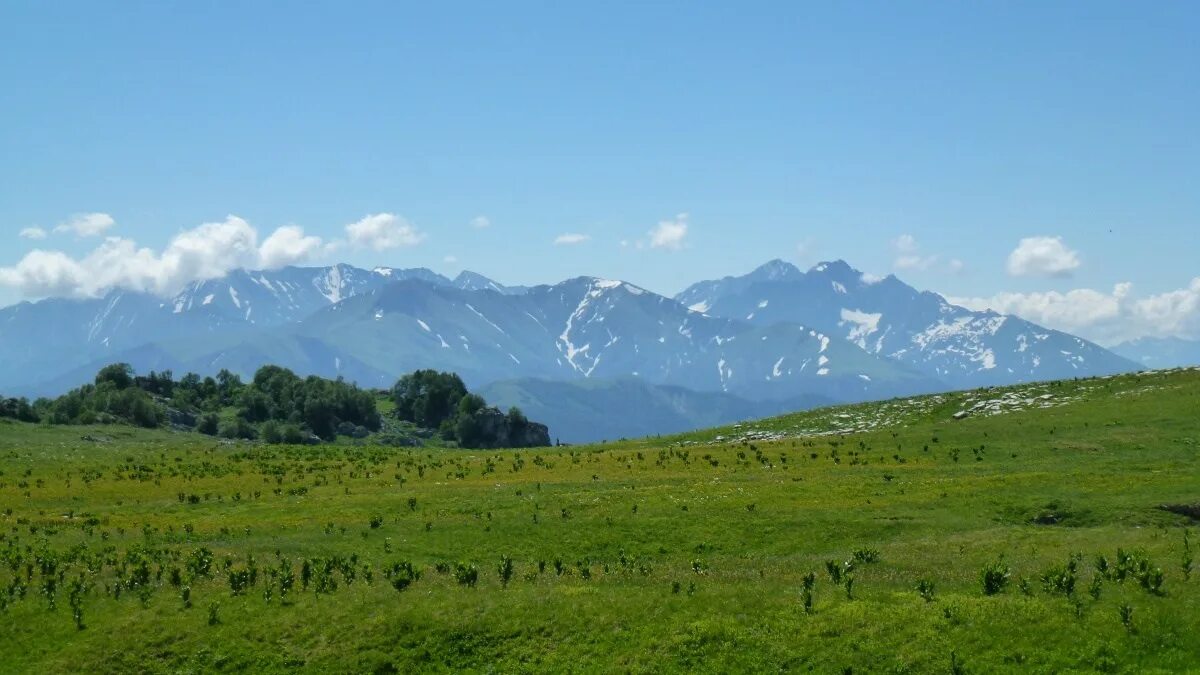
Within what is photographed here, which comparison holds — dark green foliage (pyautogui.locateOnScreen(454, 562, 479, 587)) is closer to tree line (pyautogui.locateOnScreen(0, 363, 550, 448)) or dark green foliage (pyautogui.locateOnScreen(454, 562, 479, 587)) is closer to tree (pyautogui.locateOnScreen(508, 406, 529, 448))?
tree line (pyautogui.locateOnScreen(0, 363, 550, 448))

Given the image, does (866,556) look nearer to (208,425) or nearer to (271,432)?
(271,432)

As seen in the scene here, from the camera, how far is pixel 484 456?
Result: 89.7 m

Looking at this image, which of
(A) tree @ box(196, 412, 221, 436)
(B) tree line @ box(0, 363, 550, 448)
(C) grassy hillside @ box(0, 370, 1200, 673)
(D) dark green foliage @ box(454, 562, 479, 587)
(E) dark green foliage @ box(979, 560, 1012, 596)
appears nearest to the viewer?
(C) grassy hillside @ box(0, 370, 1200, 673)

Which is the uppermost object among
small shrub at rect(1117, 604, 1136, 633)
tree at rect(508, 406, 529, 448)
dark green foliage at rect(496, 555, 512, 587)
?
tree at rect(508, 406, 529, 448)

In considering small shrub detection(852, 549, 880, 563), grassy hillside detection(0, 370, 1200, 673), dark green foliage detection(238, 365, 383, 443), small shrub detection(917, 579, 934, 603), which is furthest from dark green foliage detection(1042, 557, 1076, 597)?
dark green foliage detection(238, 365, 383, 443)

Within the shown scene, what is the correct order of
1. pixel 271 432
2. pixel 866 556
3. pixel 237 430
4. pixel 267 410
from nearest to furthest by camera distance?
pixel 866 556 → pixel 271 432 → pixel 237 430 → pixel 267 410

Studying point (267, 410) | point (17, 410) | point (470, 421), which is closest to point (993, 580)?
→ point (17, 410)

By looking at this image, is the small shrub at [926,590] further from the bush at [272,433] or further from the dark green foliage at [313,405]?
the dark green foliage at [313,405]

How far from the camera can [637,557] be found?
43062 millimetres

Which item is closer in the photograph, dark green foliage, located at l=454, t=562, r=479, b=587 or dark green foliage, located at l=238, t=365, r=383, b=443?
dark green foliage, located at l=454, t=562, r=479, b=587

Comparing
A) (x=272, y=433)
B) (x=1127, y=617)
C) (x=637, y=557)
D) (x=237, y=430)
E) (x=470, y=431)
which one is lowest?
(x=1127, y=617)

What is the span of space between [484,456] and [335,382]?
102 meters

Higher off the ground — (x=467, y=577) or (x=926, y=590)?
(x=467, y=577)

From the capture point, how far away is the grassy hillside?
28.9 m
